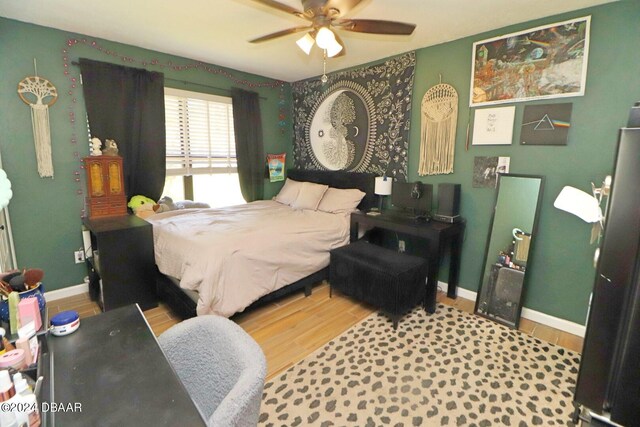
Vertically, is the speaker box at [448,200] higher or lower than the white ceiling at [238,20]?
lower

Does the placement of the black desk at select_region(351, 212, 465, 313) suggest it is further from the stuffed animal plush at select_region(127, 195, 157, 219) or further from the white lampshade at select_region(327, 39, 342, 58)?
the stuffed animal plush at select_region(127, 195, 157, 219)

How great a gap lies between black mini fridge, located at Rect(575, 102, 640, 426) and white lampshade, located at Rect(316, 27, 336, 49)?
1.52m

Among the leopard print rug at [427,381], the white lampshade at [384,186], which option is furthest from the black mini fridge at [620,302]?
the white lampshade at [384,186]

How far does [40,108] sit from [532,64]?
13.5 feet

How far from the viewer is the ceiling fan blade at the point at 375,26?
1.87 meters

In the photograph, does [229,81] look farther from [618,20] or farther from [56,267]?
[618,20]

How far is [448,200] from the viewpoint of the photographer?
2.81 meters

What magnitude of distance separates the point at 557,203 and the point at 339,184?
2175 millimetres

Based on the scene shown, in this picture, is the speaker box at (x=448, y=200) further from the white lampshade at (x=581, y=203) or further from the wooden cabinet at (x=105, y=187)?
the wooden cabinet at (x=105, y=187)

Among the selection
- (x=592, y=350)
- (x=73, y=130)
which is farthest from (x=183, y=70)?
(x=592, y=350)

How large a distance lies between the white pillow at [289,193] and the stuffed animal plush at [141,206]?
1510mm

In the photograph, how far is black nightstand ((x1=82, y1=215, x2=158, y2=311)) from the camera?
2.42m

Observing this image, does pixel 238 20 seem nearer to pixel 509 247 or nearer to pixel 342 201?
pixel 342 201

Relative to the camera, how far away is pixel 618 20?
2080 millimetres
